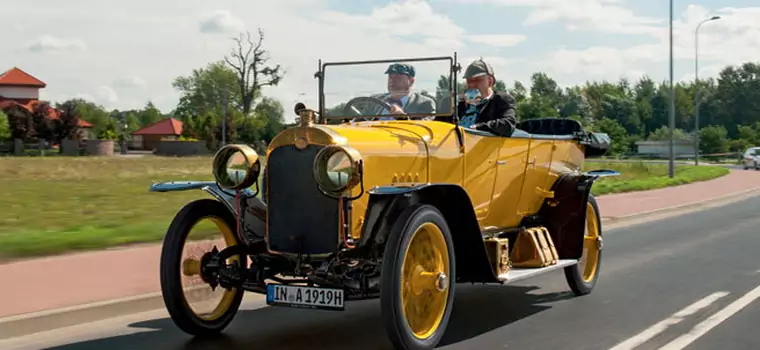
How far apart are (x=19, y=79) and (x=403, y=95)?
104745mm

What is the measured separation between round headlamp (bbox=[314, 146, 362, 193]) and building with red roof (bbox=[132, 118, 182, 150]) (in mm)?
102288

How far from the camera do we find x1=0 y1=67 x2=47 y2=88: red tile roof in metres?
102

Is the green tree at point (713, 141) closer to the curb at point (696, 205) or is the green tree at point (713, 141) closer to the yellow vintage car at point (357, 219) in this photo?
the curb at point (696, 205)

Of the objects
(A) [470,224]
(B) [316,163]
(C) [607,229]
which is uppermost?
(B) [316,163]

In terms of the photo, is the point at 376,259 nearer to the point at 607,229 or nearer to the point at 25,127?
the point at 607,229

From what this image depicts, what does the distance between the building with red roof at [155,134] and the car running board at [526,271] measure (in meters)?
100

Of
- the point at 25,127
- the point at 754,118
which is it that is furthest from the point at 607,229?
the point at 754,118

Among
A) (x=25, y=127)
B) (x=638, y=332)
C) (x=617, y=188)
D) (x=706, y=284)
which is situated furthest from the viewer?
(x=25, y=127)

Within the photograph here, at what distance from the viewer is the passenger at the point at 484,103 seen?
784 centimetres

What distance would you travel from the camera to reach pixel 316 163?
583 centimetres

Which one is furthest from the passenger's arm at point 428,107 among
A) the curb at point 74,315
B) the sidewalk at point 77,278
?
the sidewalk at point 77,278

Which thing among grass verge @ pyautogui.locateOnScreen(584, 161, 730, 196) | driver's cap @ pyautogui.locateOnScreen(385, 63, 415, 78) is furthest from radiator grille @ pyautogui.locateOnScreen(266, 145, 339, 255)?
grass verge @ pyautogui.locateOnScreen(584, 161, 730, 196)

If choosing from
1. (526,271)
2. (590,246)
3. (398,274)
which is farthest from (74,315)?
(590,246)

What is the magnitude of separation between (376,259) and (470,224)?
2.88 ft
